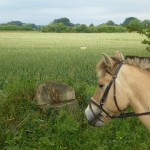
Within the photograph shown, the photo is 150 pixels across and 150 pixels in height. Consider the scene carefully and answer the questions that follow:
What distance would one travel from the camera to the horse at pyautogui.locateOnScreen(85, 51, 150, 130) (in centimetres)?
481

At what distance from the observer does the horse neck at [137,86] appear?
483 centimetres

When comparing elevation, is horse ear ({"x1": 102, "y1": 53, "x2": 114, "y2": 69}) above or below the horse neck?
above

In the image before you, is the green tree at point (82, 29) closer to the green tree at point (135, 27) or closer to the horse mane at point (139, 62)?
the green tree at point (135, 27)

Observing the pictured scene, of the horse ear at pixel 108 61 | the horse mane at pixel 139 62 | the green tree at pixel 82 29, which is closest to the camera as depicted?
the horse ear at pixel 108 61

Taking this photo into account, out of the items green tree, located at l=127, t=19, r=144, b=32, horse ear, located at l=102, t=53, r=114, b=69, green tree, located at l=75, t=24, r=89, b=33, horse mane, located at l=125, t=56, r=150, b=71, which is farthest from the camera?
green tree, located at l=75, t=24, r=89, b=33

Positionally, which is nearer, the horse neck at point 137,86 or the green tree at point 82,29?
the horse neck at point 137,86

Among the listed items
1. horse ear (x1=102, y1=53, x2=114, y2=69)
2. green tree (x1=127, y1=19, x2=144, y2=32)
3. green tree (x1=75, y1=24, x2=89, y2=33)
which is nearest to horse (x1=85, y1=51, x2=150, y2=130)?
horse ear (x1=102, y1=53, x2=114, y2=69)

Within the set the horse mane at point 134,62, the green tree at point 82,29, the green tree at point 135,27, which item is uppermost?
the horse mane at point 134,62

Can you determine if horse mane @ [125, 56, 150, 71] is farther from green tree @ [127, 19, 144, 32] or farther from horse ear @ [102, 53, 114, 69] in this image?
green tree @ [127, 19, 144, 32]

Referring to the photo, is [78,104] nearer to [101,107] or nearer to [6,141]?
[6,141]

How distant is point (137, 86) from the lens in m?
4.84

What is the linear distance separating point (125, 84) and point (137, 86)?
0.15m

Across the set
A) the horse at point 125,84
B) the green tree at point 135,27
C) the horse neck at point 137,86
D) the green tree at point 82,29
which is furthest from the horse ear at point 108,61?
the green tree at point 82,29

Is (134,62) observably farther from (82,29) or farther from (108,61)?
(82,29)
